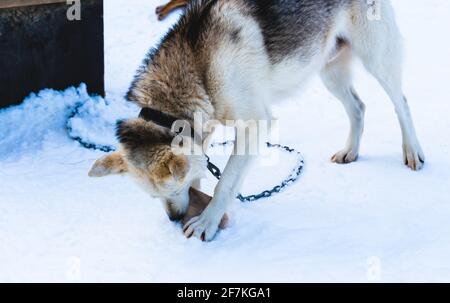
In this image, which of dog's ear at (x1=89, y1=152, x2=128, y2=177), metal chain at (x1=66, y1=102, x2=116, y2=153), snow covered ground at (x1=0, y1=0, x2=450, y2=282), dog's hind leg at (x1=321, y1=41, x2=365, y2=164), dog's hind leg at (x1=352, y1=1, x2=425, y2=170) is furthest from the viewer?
metal chain at (x1=66, y1=102, x2=116, y2=153)

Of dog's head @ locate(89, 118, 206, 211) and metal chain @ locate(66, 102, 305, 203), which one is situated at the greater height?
dog's head @ locate(89, 118, 206, 211)

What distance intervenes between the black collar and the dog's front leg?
46 cm

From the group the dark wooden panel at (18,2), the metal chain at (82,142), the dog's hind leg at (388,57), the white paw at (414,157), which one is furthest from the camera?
the metal chain at (82,142)

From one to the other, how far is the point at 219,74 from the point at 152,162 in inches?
24.0

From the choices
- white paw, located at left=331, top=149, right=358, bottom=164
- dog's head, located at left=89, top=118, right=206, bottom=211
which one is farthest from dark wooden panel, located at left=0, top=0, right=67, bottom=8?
white paw, located at left=331, top=149, right=358, bottom=164

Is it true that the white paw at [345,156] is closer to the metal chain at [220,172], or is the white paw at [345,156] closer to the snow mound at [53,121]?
the metal chain at [220,172]

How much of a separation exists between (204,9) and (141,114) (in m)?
0.73

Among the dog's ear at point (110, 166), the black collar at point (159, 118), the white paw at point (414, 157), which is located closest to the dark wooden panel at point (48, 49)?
the dog's ear at point (110, 166)

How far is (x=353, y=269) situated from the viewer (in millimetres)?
3068

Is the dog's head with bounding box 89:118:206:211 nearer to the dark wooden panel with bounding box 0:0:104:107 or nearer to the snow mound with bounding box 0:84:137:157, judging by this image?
the snow mound with bounding box 0:84:137:157

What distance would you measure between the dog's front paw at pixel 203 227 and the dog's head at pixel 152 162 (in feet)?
0.56

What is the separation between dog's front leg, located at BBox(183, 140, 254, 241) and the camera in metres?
3.38

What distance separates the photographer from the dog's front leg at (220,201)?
338 cm

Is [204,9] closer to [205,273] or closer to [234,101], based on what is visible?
[234,101]
